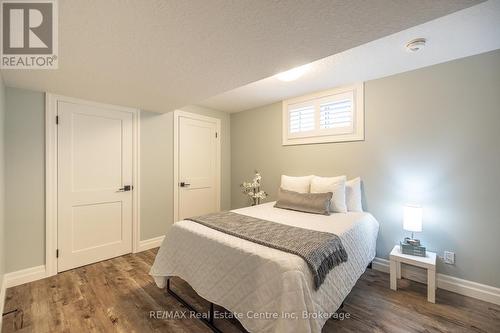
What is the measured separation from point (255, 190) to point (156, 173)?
5.55 ft

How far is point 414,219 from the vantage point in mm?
2150

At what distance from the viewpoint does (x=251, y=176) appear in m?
4.00

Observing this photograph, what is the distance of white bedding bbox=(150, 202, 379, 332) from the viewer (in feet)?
4.07

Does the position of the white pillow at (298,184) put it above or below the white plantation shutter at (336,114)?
below

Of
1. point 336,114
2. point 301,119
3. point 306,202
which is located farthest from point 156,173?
point 336,114

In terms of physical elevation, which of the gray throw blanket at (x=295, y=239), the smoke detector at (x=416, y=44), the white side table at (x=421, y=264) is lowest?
the white side table at (x=421, y=264)

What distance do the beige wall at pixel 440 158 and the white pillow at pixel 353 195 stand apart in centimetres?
12

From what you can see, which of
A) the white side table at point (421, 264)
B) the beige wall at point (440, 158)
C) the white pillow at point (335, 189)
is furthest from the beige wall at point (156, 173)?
the white side table at point (421, 264)

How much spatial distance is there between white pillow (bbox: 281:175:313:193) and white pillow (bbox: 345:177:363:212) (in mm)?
499

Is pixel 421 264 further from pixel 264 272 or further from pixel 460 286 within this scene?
pixel 264 272

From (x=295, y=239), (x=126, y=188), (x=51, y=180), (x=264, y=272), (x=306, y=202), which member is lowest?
(x=264, y=272)

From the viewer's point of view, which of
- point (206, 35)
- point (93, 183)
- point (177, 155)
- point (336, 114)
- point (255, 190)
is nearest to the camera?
point (206, 35)

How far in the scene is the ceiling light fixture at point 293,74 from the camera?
2.35 metres

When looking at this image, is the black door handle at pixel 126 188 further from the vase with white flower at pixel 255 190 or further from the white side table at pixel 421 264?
the white side table at pixel 421 264
